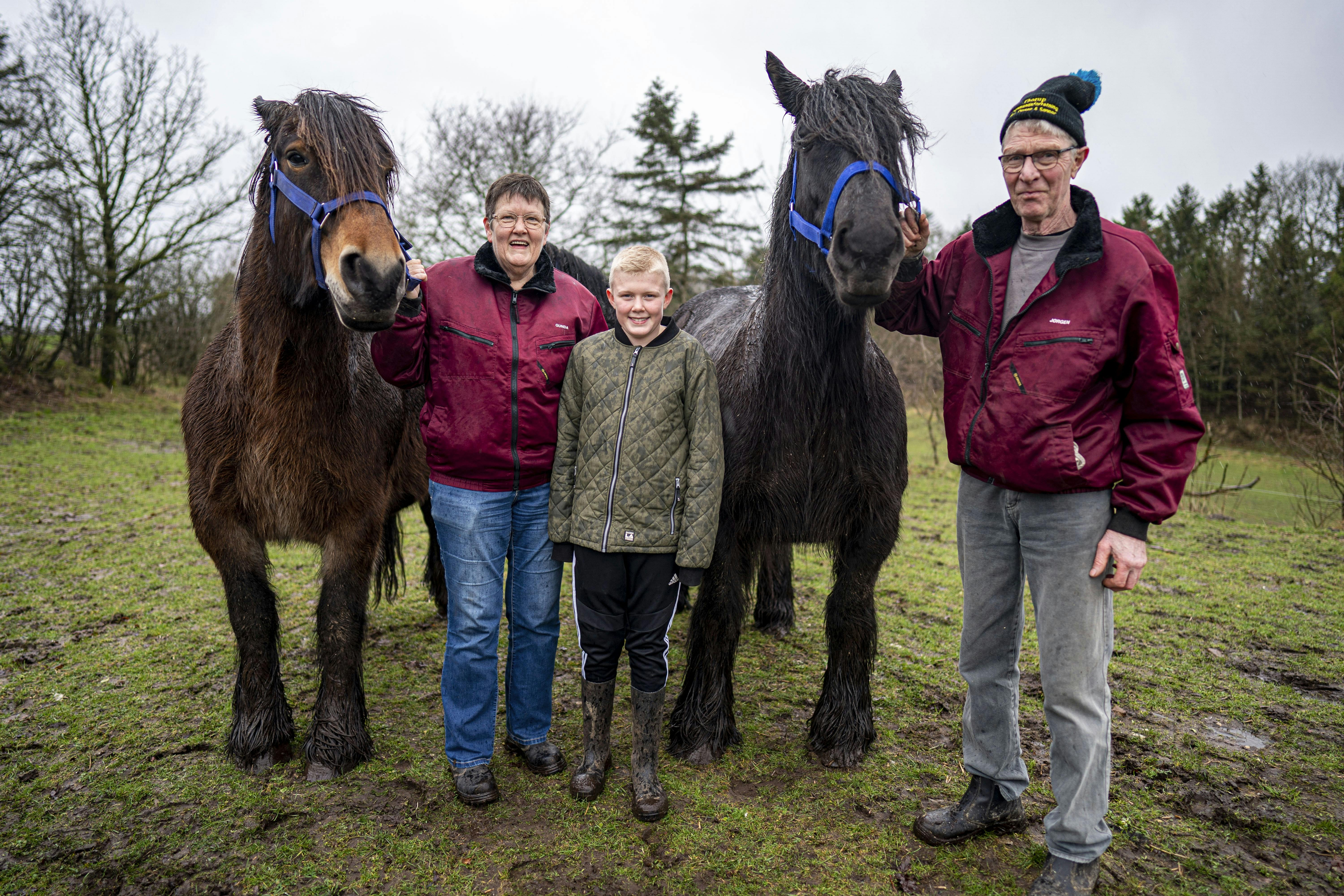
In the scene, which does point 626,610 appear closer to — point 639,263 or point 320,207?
point 639,263

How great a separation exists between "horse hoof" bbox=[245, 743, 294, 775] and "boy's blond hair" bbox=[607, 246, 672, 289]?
2.34 meters

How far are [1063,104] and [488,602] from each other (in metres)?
2.54

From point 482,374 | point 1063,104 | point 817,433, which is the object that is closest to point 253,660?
point 482,374

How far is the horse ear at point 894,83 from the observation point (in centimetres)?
254

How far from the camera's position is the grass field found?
2.17m

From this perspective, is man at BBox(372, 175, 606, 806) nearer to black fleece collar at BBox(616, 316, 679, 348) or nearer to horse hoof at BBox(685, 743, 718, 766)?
black fleece collar at BBox(616, 316, 679, 348)

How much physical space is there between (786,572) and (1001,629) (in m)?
2.28

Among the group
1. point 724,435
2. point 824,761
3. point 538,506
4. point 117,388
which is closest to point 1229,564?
point 824,761

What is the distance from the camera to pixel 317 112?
7.79ft

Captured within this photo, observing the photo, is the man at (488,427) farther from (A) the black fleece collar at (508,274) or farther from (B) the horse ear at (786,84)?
(B) the horse ear at (786,84)

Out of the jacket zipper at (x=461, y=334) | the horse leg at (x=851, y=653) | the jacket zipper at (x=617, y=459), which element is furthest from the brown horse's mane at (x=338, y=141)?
the horse leg at (x=851, y=653)

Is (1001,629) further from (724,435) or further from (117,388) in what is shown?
Result: (117,388)

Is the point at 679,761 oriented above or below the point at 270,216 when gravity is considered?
below

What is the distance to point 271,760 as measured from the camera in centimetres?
273
